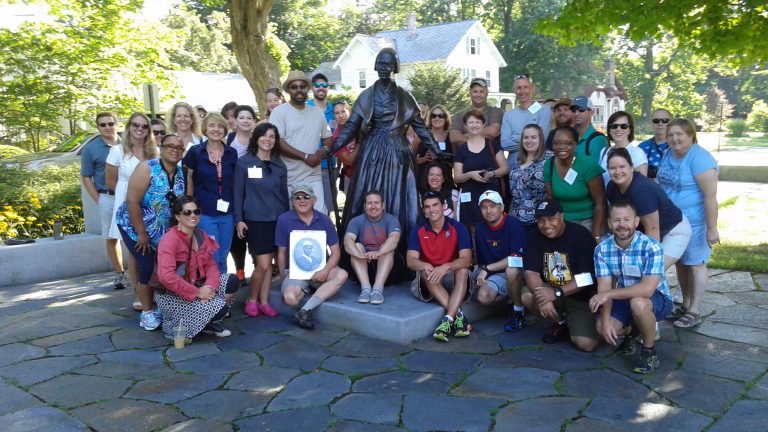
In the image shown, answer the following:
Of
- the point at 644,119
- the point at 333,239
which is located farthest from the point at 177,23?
the point at 333,239

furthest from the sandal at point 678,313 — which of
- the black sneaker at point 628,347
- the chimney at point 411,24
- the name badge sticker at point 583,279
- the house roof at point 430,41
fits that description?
the chimney at point 411,24

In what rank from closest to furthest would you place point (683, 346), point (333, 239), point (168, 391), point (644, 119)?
point (168, 391) → point (683, 346) → point (333, 239) → point (644, 119)

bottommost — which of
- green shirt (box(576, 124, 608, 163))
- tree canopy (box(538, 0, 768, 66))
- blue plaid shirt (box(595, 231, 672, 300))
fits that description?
blue plaid shirt (box(595, 231, 672, 300))

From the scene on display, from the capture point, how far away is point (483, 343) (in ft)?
16.5

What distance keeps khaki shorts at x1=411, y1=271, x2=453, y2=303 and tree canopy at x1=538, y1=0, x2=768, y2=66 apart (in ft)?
14.3

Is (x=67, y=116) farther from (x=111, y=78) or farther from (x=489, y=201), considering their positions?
(x=489, y=201)

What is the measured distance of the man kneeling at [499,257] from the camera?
5.32 metres

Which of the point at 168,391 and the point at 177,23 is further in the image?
the point at 177,23

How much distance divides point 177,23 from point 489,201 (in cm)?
4318

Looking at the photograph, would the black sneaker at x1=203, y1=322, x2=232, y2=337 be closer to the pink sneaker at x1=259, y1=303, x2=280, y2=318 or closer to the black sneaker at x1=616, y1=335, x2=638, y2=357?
the pink sneaker at x1=259, y1=303, x2=280, y2=318

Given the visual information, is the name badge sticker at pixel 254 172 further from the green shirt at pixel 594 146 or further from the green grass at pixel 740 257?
the green grass at pixel 740 257

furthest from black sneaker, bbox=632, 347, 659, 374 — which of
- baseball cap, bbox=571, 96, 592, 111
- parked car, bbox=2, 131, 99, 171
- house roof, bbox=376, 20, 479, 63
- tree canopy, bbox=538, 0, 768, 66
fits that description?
house roof, bbox=376, 20, 479, 63

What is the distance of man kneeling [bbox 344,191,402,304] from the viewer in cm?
550

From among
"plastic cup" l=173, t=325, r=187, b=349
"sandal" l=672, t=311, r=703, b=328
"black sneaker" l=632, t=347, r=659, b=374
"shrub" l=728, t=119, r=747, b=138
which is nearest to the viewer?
"black sneaker" l=632, t=347, r=659, b=374
